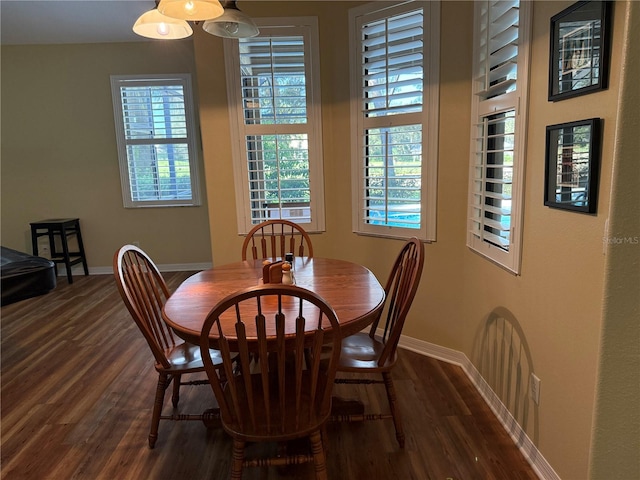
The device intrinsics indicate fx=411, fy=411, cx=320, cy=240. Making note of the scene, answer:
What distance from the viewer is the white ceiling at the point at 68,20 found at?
11.9 ft

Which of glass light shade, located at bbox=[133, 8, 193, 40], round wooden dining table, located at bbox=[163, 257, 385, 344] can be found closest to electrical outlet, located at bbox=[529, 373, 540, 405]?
round wooden dining table, located at bbox=[163, 257, 385, 344]

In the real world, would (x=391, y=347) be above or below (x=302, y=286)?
below

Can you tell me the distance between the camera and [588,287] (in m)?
1.41

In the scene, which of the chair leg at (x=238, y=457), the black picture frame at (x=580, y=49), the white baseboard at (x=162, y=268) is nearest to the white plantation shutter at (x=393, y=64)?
the black picture frame at (x=580, y=49)

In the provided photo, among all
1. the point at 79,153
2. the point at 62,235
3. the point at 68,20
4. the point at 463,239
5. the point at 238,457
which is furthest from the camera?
the point at 79,153

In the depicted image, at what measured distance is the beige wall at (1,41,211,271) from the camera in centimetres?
473

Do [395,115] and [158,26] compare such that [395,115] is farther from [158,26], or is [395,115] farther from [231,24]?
[158,26]

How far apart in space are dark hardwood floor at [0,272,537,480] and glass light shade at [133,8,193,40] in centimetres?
190

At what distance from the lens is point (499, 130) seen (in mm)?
2162

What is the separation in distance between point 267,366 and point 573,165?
127 centimetres

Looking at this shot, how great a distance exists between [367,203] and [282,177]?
69 cm

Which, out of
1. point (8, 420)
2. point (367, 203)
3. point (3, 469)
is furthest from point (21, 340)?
point (367, 203)

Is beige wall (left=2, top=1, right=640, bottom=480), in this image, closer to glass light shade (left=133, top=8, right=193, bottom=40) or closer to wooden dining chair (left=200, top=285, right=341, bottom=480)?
wooden dining chair (left=200, top=285, right=341, bottom=480)

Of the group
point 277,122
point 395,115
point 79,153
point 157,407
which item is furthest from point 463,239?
point 79,153
